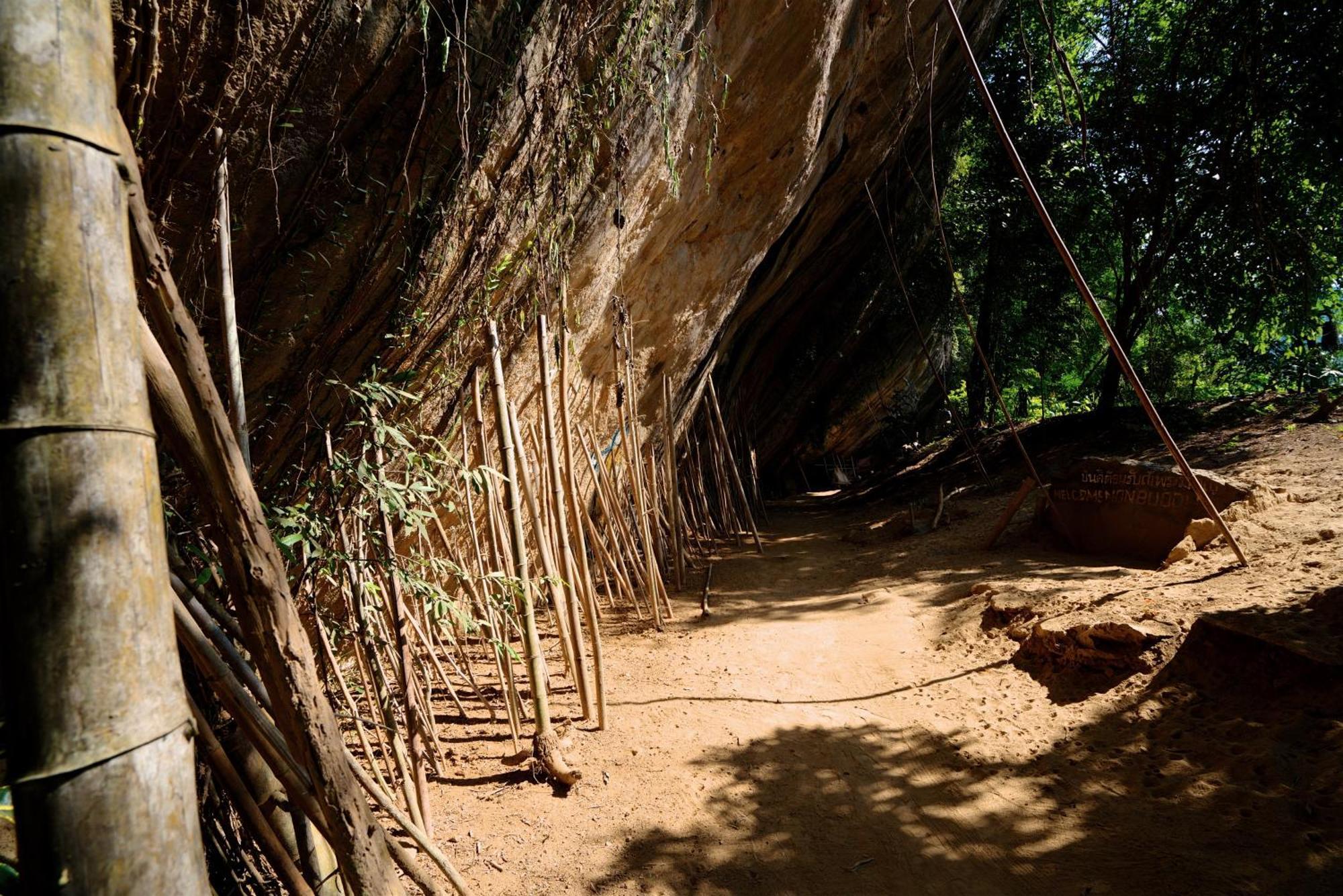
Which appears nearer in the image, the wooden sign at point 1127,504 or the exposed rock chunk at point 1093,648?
the exposed rock chunk at point 1093,648

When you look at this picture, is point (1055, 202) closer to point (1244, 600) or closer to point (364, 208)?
point (1244, 600)

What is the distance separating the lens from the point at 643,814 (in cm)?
243

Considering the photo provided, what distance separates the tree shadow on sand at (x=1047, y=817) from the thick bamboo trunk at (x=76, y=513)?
1.77 metres

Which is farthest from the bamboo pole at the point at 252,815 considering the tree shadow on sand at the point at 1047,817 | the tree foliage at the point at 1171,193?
the tree foliage at the point at 1171,193

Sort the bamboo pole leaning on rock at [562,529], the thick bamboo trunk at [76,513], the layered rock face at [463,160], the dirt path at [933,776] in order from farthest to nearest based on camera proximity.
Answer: the bamboo pole leaning on rock at [562,529] → the dirt path at [933,776] → the layered rock face at [463,160] → the thick bamboo trunk at [76,513]

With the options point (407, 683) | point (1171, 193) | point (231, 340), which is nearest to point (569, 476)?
point (407, 683)

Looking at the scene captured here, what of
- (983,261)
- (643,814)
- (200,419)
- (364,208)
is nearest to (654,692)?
(643,814)

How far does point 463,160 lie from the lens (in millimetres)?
2508

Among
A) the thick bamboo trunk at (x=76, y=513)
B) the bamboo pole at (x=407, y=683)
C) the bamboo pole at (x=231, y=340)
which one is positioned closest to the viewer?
the thick bamboo trunk at (x=76, y=513)

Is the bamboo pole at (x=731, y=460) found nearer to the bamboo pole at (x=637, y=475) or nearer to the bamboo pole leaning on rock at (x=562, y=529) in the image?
the bamboo pole at (x=637, y=475)

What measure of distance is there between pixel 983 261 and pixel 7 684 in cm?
1180

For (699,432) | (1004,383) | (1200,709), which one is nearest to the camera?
(1200,709)

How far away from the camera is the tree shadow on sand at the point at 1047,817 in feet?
6.45

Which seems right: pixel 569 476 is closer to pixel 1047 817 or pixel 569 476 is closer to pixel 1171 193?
pixel 1047 817
